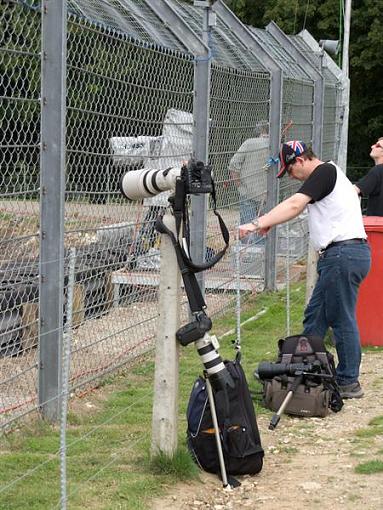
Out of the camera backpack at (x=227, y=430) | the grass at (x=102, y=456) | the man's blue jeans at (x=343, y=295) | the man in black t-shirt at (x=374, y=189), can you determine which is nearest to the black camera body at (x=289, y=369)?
the grass at (x=102, y=456)

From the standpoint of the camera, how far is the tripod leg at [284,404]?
6.40 m

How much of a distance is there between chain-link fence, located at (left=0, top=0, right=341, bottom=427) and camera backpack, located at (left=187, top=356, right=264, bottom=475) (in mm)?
860

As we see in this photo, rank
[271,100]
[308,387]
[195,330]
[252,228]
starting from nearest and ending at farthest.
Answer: [195,330] < [252,228] < [308,387] < [271,100]

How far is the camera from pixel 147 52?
7.39 m

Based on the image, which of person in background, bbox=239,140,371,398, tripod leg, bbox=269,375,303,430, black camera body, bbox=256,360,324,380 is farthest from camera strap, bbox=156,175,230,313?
person in background, bbox=239,140,371,398

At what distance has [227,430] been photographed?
5367 millimetres

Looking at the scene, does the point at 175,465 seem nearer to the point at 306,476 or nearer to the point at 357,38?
the point at 306,476

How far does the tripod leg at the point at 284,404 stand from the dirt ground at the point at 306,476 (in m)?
0.06

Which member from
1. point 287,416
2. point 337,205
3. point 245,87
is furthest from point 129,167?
point 245,87

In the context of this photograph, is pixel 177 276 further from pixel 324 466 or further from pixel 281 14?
pixel 281 14

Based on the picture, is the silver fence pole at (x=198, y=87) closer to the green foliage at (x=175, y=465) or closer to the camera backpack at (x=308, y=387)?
the camera backpack at (x=308, y=387)

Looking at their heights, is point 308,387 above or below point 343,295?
below

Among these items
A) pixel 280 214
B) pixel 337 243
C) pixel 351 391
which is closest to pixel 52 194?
pixel 280 214

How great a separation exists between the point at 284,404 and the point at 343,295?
0.97 meters
